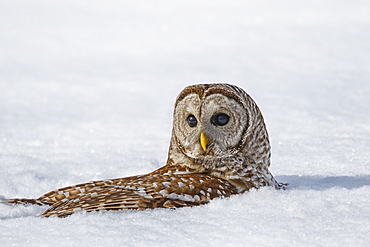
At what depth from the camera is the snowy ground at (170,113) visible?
2795 mm

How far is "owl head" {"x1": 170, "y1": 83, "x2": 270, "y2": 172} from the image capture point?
3.53 metres

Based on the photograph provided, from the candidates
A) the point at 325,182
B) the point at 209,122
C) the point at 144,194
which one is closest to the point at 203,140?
the point at 209,122

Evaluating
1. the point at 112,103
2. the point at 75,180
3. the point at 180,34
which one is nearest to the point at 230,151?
the point at 75,180

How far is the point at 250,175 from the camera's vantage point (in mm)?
3650

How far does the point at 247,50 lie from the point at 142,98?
3853mm

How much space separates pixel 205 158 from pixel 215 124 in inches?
8.7

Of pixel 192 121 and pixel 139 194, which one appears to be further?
pixel 192 121

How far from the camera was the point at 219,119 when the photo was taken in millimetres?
3590

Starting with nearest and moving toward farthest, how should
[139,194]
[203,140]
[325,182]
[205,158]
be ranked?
[139,194]
[203,140]
[205,158]
[325,182]

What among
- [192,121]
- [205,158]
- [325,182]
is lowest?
[325,182]

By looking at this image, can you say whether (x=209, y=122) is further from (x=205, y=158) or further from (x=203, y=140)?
(x=205, y=158)

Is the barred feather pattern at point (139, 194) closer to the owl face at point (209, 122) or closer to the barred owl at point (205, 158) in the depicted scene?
the barred owl at point (205, 158)

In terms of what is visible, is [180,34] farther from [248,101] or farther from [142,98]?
[248,101]

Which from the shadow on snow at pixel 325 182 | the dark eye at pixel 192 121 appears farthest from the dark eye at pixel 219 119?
the shadow on snow at pixel 325 182
